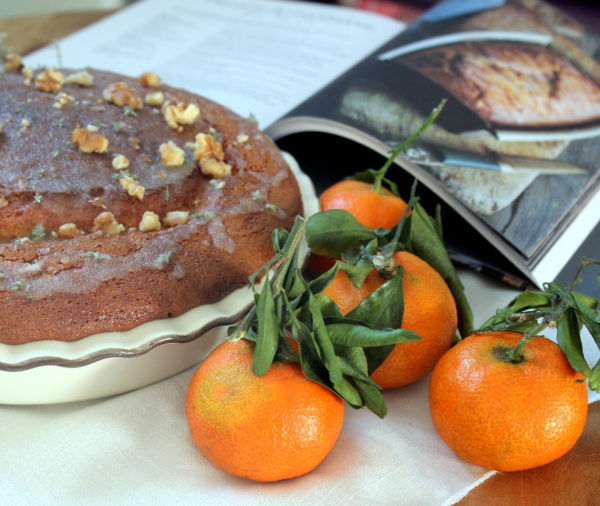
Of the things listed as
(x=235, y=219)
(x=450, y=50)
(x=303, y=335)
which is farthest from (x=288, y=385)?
(x=450, y=50)

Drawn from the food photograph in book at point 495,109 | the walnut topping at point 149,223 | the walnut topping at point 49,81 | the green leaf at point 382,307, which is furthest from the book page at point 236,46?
the green leaf at point 382,307

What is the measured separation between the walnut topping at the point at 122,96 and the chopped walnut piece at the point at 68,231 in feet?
0.87

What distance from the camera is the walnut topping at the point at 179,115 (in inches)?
40.5

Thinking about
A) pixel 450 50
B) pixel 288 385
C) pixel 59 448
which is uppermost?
pixel 450 50

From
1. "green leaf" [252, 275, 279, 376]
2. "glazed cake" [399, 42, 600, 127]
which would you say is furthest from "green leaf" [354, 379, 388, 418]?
"glazed cake" [399, 42, 600, 127]

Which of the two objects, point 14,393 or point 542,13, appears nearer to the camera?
point 14,393

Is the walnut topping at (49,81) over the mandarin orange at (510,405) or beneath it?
over

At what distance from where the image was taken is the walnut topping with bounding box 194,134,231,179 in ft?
3.17

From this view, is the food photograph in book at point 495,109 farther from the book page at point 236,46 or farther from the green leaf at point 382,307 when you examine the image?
the green leaf at point 382,307

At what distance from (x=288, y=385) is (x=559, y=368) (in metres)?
0.28

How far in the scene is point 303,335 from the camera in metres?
0.72

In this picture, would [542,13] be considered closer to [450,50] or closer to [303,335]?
[450,50]

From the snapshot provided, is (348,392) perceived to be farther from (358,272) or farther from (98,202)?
(98,202)

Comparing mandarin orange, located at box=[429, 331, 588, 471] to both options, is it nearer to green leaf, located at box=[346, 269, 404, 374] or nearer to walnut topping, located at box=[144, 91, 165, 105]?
green leaf, located at box=[346, 269, 404, 374]
